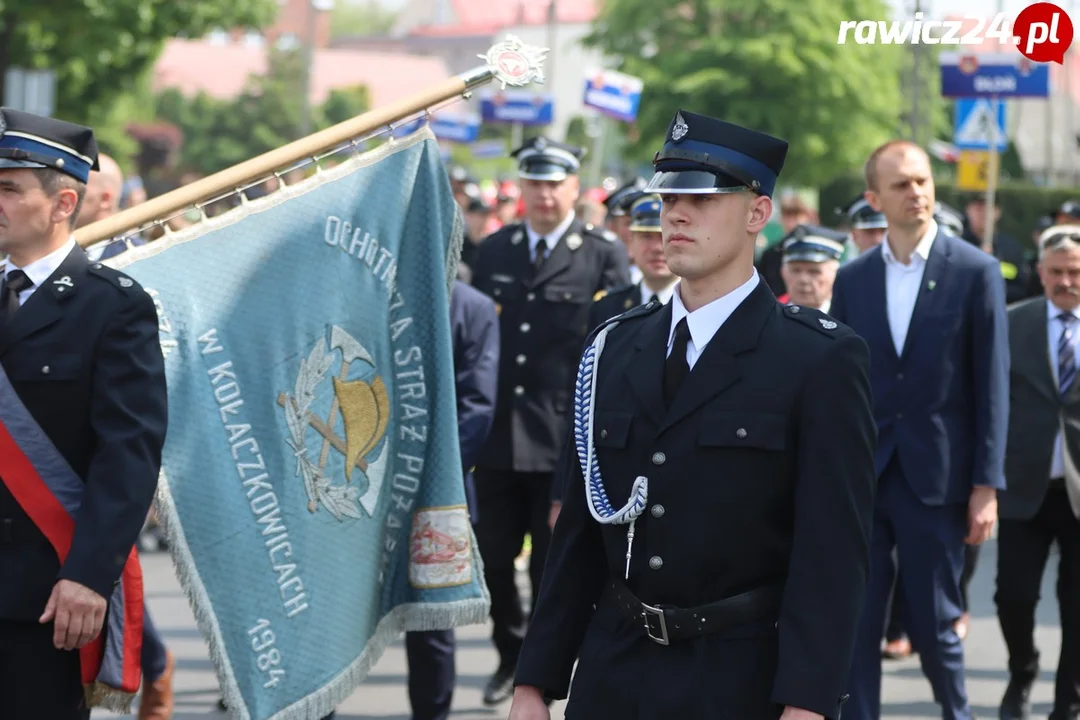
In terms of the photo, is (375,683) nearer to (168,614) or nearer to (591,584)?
(168,614)

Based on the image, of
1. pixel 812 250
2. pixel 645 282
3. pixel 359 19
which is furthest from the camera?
pixel 359 19

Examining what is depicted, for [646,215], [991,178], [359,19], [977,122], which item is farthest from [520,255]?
[359,19]

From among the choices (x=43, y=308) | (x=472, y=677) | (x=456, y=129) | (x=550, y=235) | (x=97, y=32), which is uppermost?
(x=43, y=308)

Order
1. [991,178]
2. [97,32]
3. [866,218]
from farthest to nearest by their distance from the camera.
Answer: [97,32]
[991,178]
[866,218]

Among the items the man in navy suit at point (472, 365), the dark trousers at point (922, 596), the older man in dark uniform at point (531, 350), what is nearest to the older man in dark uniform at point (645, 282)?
the man in navy suit at point (472, 365)

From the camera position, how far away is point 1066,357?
8008mm

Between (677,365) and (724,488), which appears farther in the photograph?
(677,365)

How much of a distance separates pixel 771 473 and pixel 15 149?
2264mm

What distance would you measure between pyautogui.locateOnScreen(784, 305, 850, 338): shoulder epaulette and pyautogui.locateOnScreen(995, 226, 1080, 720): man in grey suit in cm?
420

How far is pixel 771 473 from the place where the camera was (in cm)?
362

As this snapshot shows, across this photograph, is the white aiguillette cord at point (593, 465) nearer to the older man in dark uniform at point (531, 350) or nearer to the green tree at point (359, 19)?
the older man in dark uniform at point (531, 350)

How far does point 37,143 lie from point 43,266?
33cm

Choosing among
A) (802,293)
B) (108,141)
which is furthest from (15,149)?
(108,141)

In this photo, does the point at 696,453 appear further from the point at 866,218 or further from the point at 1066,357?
the point at 866,218
